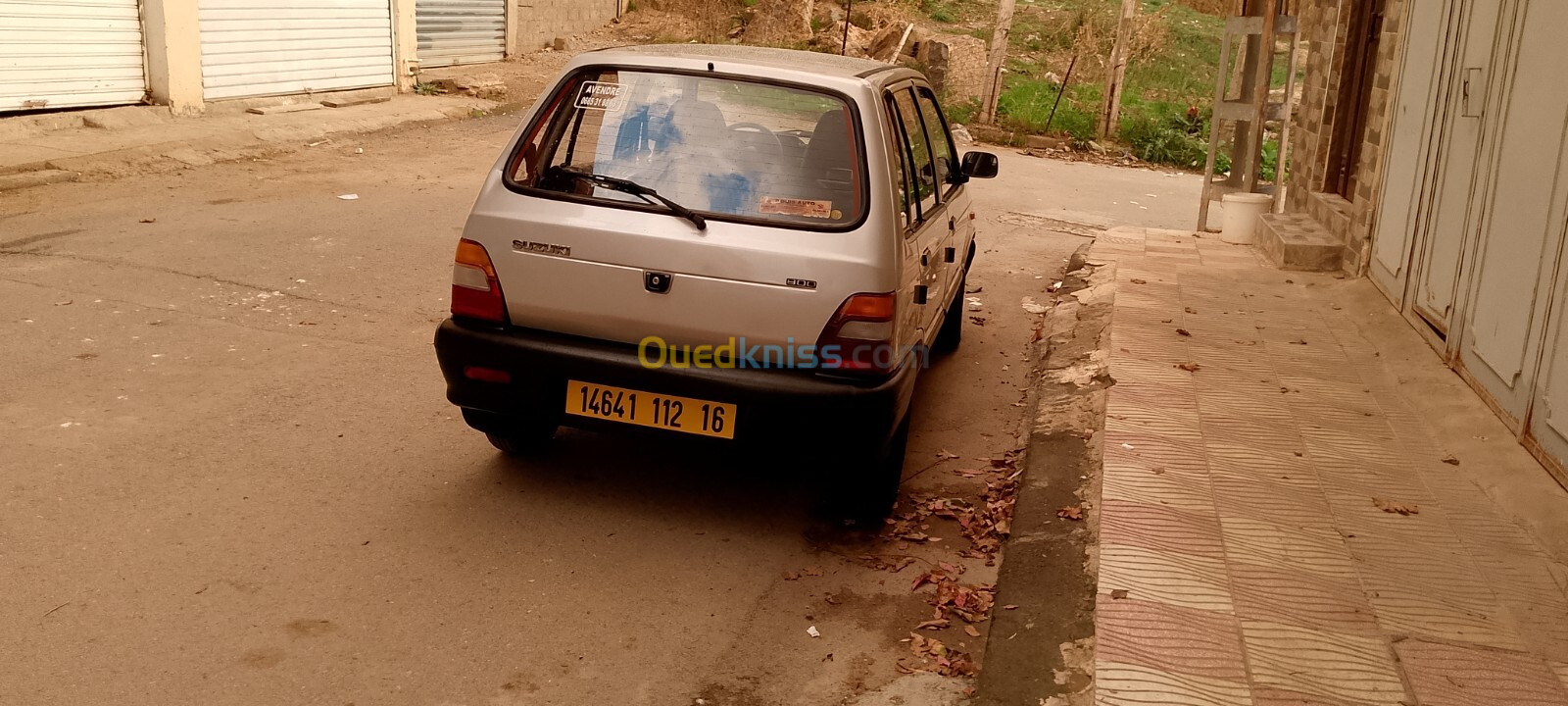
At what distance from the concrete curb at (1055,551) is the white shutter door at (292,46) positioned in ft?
34.0

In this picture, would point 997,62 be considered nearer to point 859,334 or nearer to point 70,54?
point 70,54

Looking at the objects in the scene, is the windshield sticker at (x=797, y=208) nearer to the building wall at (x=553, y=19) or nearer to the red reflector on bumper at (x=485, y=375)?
the red reflector on bumper at (x=485, y=375)

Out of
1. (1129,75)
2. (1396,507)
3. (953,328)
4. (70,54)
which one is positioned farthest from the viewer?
(1129,75)

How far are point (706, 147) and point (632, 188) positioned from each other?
0.31 m

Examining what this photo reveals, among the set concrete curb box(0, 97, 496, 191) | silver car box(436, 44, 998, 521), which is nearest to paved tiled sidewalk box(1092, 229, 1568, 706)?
silver car box(436, 44, 998, 521)

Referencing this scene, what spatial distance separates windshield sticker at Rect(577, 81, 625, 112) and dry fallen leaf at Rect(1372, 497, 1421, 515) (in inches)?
129

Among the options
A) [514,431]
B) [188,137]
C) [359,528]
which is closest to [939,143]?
[514,431]

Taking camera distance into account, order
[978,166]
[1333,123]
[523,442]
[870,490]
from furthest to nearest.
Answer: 1. [1333,123]
2. [978,166]
3. [523,442]
4. [870,490]

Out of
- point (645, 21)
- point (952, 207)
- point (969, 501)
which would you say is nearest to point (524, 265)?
point (969, 501)

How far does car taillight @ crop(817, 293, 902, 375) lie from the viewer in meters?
4.31

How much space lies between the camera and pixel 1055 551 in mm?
4605

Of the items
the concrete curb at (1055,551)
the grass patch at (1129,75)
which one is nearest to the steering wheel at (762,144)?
the concrete curb at (1055,551)

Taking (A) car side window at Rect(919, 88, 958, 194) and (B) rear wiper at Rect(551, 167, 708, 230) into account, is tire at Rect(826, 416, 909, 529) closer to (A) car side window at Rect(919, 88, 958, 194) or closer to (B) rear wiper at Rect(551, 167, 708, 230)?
(B) rear wiper at Rect(551, 167, 708, 230)

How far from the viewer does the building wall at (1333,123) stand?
29.3ft
